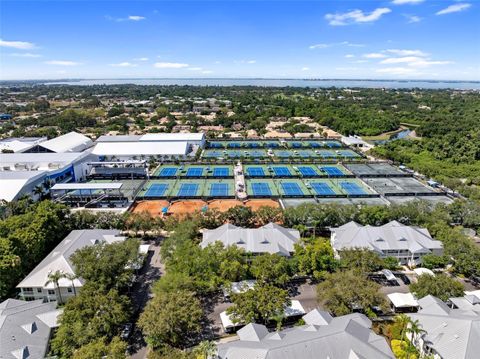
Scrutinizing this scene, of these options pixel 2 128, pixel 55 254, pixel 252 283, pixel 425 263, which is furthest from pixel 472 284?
pixel 2 128

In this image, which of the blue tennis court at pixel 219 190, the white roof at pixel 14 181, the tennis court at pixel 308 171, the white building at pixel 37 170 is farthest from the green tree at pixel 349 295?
the white building at pixel 37 170

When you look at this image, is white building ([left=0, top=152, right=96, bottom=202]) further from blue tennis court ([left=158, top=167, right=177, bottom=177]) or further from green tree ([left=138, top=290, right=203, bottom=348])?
green tree ([left=138, top=290, right=203, bottom=348])

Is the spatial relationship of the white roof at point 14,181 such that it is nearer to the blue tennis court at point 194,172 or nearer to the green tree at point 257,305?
the blue tennis court at point 194,172

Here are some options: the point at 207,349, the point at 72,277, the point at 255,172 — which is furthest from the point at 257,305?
the point at 255,172

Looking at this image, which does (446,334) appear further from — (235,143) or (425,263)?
(235,143)

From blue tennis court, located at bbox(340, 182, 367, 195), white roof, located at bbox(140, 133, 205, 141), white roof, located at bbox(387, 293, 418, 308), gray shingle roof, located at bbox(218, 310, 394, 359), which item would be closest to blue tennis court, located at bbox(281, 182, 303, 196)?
blue tennis court, located at bbox(340, 182, 367, 195)

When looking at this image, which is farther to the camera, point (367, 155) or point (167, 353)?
point (367, 155)
